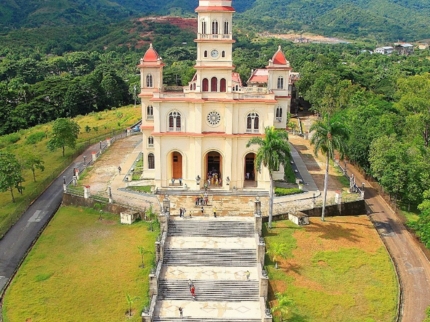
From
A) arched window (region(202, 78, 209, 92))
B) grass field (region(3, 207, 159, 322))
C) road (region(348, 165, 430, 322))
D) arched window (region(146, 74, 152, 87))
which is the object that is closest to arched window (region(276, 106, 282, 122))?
arched window (region(202, 78, 209, 92))

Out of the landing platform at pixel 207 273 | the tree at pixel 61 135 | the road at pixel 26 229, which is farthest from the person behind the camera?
the tree at pixel 61 135

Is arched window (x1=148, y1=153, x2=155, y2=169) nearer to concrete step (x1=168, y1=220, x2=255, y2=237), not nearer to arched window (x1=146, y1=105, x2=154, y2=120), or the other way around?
arched window (x1=146, y1=105, x2=154, y2=120)

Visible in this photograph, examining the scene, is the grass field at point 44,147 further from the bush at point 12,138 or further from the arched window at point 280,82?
the arched window at point 280,82

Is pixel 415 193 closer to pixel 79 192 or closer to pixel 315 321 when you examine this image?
pixel 315 321

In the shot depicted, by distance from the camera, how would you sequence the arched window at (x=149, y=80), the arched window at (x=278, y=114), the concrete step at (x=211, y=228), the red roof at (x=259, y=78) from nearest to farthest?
the concrete step at (x=211, y=228) → the arched window at (x=149, y=80) → the arched window at (x=278, y=114) → the red roof at (x=259, y=78)

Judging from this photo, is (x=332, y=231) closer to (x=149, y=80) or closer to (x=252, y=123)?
(x=252, y=123)

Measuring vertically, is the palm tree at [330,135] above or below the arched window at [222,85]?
below

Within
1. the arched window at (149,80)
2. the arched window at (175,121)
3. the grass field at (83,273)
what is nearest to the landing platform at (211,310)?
the grass field at (83,273)
